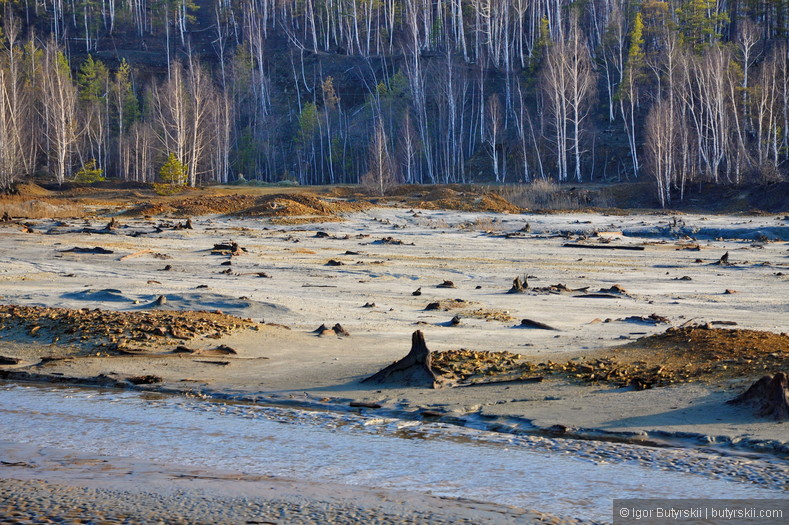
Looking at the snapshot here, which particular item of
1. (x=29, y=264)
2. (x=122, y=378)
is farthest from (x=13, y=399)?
(x=29, y=264)

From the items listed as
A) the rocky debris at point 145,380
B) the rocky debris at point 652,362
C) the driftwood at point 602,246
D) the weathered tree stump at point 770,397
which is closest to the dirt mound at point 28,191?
the driftwood at point 602,246

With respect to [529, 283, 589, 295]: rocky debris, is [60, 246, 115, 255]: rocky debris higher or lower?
higher

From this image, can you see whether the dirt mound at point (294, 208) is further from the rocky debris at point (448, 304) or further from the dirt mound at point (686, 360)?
the dirt mound at point (686, 360)

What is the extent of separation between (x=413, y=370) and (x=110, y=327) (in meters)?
4.27

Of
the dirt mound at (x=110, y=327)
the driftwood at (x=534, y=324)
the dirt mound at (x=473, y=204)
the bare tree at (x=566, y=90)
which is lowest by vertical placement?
the driftwood at (x=534, y=324)

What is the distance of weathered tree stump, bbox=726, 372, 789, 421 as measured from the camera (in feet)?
19.9

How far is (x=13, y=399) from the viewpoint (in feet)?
24.6

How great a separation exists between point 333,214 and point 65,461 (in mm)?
30487

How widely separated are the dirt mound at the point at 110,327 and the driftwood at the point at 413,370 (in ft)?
9.82

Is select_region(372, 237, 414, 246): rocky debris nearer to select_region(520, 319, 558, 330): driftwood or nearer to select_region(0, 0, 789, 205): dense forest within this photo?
select_region(520, 319, 558, 330): driftwood

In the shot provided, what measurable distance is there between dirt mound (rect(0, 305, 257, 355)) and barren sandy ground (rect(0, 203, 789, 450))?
0.18 meters

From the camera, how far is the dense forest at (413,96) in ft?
173

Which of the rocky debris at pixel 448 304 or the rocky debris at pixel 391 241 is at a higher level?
the rocky debris at pixel 391 241

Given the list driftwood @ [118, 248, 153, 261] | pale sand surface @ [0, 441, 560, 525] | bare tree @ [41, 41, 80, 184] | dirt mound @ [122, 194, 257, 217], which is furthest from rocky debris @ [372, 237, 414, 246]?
bare tree @ [41, 41, 80, 184]
